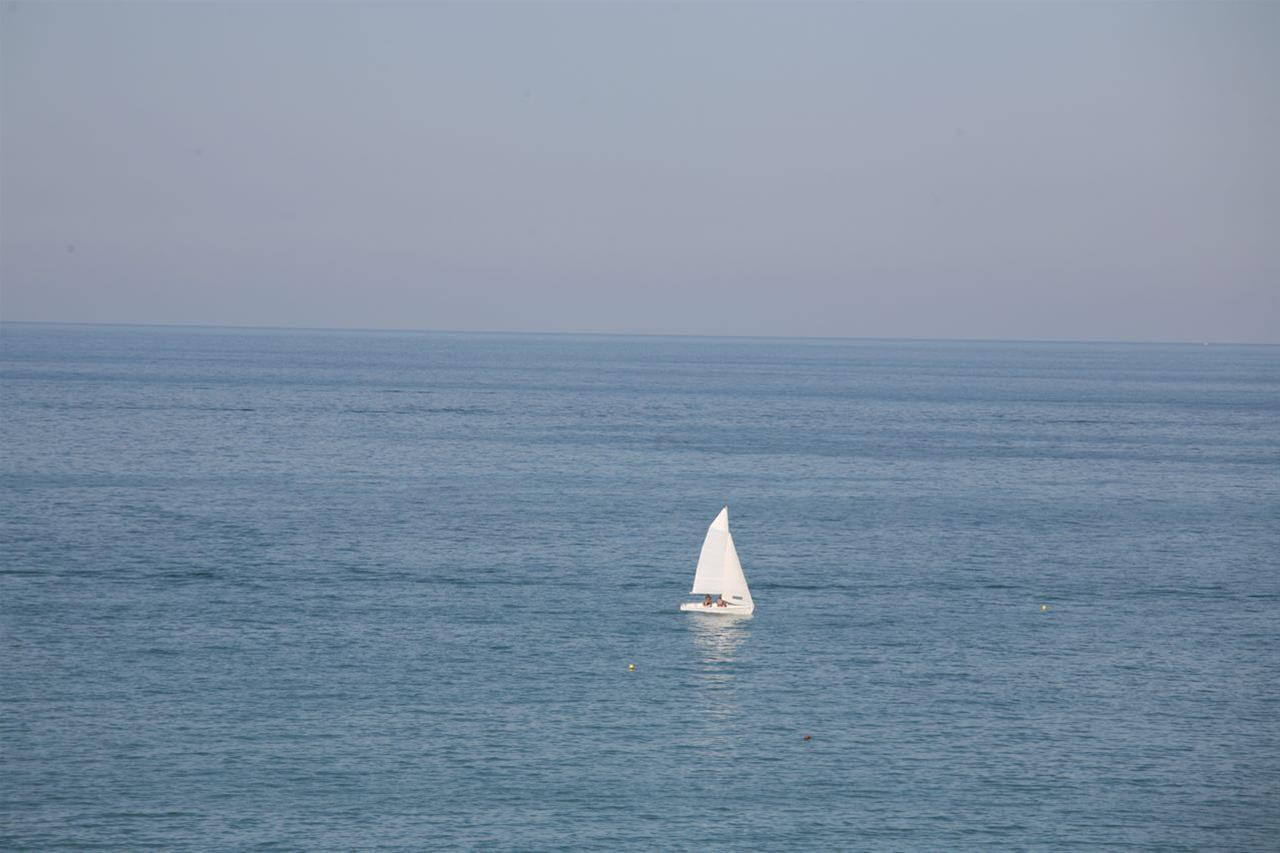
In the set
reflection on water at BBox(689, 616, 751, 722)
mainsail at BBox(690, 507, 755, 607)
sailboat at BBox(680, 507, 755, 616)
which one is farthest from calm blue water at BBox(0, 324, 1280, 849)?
mainsail at BBox(690, 507, 755, 607)

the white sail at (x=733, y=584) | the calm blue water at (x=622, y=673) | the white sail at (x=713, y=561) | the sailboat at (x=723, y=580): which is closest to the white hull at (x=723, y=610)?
the sailboat at (x=723, y=580)

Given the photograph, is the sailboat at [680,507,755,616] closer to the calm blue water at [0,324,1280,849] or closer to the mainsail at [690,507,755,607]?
the mainsail at [690,507,755,607]

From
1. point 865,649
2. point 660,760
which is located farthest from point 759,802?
point 865,649

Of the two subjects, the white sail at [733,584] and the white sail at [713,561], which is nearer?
the white sail at [733,584]

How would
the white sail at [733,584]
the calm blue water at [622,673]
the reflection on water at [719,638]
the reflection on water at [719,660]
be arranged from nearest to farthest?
the calm blue water at [622,673], the reflection on water at [719,660], the reflection on water at [719,638], the white sail at [733,584]

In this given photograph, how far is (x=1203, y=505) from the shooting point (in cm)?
13950

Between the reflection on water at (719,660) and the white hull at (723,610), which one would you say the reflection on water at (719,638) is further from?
the white hull at (723,610)

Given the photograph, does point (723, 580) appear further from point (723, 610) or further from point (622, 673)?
point (622, 673)

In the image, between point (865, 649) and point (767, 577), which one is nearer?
point (865, 649)

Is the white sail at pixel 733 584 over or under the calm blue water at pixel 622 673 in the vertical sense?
over

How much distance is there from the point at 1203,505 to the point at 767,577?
2375 inches

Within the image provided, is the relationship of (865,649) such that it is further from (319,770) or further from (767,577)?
(319,770)

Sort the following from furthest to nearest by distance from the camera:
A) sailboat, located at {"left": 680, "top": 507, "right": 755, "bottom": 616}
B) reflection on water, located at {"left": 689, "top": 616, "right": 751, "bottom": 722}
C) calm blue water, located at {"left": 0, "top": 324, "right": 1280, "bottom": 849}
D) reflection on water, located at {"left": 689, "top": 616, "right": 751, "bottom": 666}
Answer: sailboat, located at {"left": 680, "top": 507, "right": 755, "bottom": 616}
reflection on water, located at {"left": 689, "top": 616, "right": 751, "bottom": 666}
reflection on water, located at {"left": 689, "top": 616, "right": 751, "bottom": 722}
calm blue water, located at {"left": 0, "top": 324, "right": 1280, "bottom": 849}

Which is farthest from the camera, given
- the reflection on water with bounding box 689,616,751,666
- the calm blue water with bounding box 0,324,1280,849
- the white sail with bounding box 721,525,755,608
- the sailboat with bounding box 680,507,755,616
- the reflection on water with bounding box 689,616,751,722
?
the sailboat with bounding box 680,507,755,616
